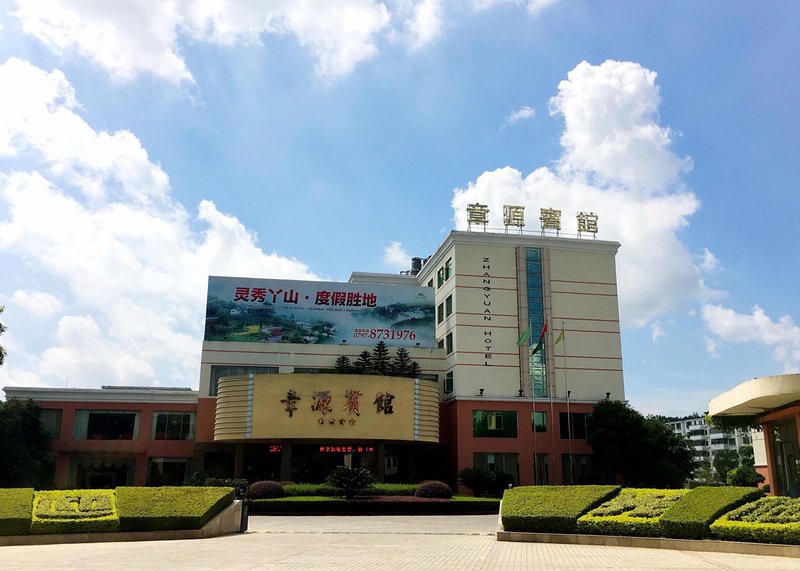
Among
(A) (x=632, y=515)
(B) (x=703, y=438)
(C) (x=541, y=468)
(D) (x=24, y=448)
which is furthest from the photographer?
(B) (x=703, y=438)

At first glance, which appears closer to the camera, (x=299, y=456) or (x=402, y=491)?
(x=402, y=491)

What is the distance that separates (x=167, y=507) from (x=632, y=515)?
12850mm

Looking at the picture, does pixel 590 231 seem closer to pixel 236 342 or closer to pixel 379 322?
pixel 379 322

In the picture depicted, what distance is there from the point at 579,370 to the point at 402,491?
17090mm

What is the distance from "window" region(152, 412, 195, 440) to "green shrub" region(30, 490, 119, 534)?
2730 cm

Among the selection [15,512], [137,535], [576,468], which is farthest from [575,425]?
[15,512]

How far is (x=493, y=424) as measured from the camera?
47156mm

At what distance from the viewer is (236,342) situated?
165ft

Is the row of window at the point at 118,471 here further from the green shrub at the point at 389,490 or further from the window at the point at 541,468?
the window at the point at 541,468

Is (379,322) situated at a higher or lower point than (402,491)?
higher

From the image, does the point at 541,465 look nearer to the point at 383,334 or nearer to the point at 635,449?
the point at 635,449

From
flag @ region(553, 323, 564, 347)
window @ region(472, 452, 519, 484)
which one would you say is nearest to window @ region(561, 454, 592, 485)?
window @ region(472, 452, 519, 484)

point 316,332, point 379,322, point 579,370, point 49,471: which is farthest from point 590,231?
point 49,471

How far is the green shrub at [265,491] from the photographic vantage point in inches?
1368
